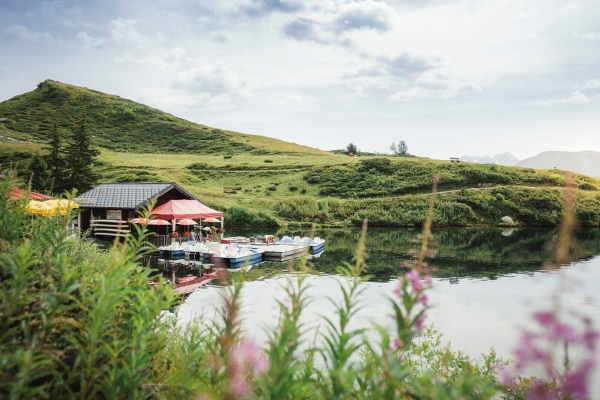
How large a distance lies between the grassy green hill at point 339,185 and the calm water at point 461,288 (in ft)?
36.7

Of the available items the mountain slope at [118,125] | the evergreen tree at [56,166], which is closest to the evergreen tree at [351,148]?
the mountain slope at [118,125]

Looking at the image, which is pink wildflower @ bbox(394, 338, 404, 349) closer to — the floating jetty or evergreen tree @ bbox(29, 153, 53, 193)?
the floating jetty

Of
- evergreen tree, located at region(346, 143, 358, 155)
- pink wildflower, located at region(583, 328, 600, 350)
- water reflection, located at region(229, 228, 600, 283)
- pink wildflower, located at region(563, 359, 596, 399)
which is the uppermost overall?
evergreen tree, located at region(346, 143, 358, 155)

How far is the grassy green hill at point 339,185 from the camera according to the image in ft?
185

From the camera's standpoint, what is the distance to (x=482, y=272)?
25391mm

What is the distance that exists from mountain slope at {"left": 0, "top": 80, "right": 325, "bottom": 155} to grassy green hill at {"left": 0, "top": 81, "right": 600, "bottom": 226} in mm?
1119

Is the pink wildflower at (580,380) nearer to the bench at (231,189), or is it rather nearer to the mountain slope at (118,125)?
the bench at (231,189)

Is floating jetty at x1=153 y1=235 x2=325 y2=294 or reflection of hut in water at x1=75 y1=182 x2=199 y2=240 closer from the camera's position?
floating jetty at x1=153 y1=235 x2=325 y2=294

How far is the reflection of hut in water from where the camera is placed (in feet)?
106

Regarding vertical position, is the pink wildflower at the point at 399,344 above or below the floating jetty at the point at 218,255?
above

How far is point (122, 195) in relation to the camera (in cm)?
3359

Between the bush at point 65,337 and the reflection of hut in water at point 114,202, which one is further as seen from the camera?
the reflection of hut in water at point 114,202

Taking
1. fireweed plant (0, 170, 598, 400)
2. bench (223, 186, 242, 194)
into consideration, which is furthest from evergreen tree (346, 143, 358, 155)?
fireweed plant (0, 170, 598, 400)

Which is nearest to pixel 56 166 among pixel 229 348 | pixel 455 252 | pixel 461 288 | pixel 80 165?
pixel 80 165
